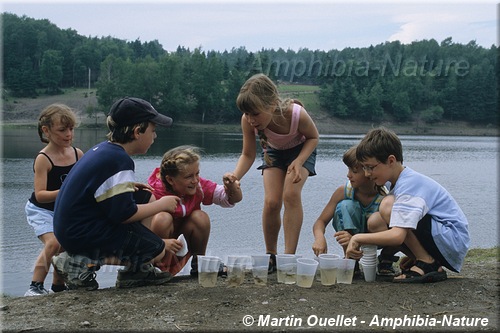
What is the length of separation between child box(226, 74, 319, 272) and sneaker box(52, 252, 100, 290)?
1341mm

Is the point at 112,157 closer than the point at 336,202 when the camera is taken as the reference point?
Yes

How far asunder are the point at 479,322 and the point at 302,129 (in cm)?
230

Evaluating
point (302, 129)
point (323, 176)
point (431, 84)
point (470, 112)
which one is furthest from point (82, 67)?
point (302, 129)

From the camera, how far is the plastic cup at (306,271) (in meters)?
4.11

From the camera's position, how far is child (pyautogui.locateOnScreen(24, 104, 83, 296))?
16.1 feet

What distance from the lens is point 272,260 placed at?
4.96 meters

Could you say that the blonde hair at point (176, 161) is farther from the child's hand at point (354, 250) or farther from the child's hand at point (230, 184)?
the child's hand at point (354, 250)

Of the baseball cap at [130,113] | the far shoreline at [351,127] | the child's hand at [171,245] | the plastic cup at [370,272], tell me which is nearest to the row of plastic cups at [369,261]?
the plastic cup at [370,272]

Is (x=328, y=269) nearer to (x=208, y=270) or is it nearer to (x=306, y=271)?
(x=306, y=271)

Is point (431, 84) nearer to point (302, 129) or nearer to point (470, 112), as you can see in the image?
point (470, 112)

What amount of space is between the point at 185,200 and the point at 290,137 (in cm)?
113

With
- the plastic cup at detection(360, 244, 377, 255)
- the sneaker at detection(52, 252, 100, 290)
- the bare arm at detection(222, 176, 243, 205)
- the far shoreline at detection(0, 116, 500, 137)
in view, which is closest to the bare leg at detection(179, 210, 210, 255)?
the bare arm at detection(222, 176, 243, 205)

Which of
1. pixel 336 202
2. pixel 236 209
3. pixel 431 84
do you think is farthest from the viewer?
pixel 431 84

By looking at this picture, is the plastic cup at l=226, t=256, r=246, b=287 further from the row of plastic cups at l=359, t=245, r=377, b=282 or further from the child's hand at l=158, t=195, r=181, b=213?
the row of plastic cups at l=359, t=245, r=377, b=282
